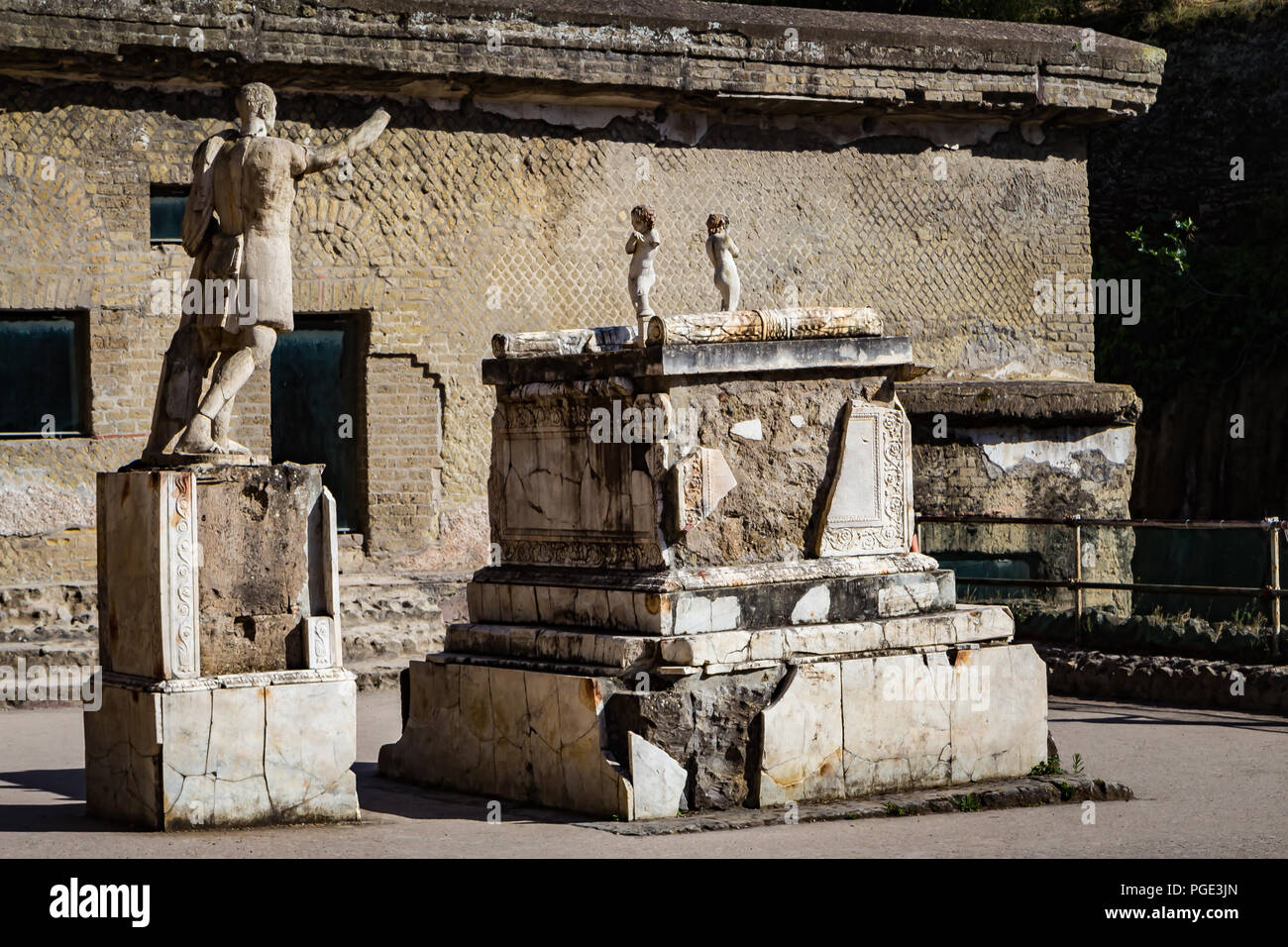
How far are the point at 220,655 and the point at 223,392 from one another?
1.07 metres

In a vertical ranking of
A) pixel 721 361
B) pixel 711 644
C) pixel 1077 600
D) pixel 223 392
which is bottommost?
pixel 1077 600

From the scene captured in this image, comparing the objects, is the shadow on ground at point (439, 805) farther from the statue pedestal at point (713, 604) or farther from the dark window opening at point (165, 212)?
the dark window opening at point (165, 212)

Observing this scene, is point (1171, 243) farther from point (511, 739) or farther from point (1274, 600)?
point (511, 739)

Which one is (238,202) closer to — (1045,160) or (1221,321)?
(1045,160)

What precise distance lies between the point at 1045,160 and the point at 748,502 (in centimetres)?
836

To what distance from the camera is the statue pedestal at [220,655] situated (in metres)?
7.08

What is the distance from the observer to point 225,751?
7137mm

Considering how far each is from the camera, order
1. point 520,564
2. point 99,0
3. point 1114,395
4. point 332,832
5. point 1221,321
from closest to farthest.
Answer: point 332,832, point 520,564, point 99,0, point 1114,395, point 1221,321

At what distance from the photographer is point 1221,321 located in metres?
20.6

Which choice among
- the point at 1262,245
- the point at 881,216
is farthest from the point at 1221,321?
the point at 881,216

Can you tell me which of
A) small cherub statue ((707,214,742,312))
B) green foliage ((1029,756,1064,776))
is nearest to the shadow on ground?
green foliage ((1029,756,1064,776))

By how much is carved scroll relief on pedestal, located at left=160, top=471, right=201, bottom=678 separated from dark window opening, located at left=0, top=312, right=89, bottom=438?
505cm

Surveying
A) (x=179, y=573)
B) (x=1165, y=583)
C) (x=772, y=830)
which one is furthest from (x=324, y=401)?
(x=772, y=830)

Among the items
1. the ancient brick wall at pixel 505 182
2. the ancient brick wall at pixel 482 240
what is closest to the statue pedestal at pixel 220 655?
the ancient brick wall at pixel 505 182
